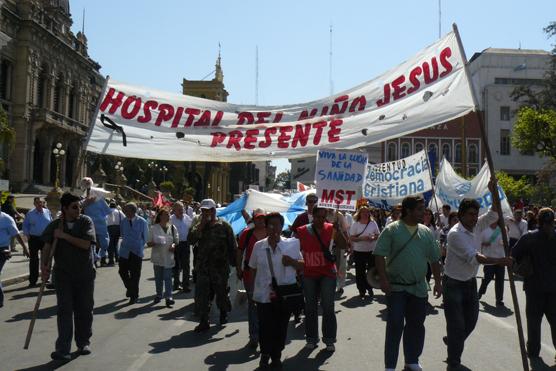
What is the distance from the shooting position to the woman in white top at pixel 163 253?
1116cm

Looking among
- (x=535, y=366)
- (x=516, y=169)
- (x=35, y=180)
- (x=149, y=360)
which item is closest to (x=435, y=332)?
(x=535, y=366)

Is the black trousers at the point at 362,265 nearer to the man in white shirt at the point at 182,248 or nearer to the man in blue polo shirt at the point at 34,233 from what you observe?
the man in white shirt at the point at 182,248

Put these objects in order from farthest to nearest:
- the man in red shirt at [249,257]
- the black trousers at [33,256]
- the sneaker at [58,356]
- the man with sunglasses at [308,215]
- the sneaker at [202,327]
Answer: the black trousers at [33,256] < the man with sunglasses at [308,215] < the sneaker at [202,327] < the man in red shirt at [249,257] < the sneaker at [58,356]

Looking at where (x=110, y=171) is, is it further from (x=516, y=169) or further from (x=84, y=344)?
(x=84, y=344)

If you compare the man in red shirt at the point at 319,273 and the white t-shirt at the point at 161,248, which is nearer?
the man in red shirt at the point at 319,273

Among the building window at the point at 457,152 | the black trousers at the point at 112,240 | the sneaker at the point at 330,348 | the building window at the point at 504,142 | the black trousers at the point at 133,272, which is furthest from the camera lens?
the building window at the point at 457,152

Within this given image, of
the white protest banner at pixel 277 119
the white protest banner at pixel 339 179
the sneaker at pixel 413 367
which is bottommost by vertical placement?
the sneaker at pixel 413 367

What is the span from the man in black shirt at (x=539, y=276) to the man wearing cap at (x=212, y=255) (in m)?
Result: 3.79

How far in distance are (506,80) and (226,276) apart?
260 ft

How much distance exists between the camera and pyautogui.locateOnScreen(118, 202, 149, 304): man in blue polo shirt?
11.6 metres

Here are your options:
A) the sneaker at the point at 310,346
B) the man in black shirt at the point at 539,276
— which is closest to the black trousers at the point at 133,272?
the sneaker at the point at 310,346

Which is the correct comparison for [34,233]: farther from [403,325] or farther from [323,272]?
[403,325]

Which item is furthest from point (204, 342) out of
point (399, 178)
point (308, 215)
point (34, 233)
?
point (399, 178)

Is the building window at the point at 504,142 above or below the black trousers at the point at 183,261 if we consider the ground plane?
above
